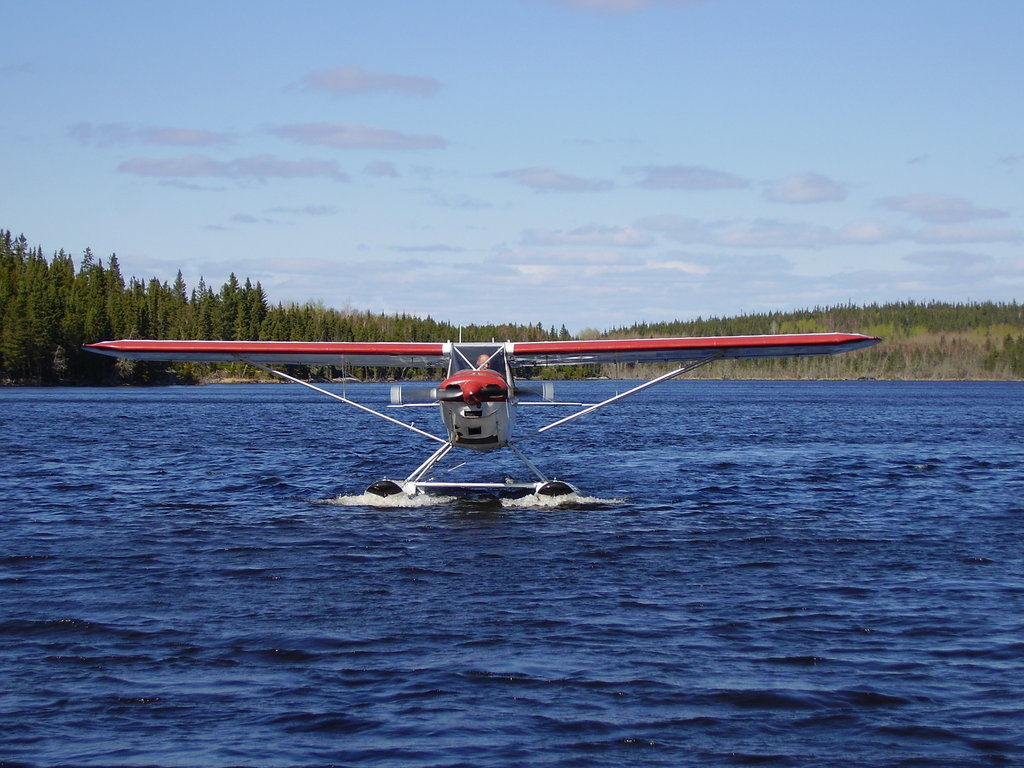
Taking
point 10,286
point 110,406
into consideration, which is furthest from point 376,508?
point 10,286

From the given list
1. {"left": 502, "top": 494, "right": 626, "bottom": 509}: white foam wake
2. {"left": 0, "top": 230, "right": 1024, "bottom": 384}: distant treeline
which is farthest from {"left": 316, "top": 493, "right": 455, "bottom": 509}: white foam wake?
{"left": 0, "top": 230, "right": 1024, "bottom": 384}: distant treeline

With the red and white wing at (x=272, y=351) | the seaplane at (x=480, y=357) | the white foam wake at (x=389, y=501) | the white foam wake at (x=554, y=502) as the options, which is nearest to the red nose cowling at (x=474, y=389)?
the seaplane at (x=480, y=357)

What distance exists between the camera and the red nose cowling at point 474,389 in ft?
45.4

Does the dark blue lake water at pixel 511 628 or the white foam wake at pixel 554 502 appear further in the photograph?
the white foam wake at pixel 554 502

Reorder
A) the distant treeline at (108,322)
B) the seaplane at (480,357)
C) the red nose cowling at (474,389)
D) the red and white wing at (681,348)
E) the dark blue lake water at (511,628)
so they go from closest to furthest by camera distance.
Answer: the dark blue lake water at (511,628)
the red nose cowling at (474,389)
the seaplane at (480,357)
the red and white wing at (681,348)
the distant treeline at (108,322)

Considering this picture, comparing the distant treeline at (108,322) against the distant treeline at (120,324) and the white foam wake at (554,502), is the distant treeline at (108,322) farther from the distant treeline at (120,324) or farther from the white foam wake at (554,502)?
the white foam wake at (554,502)

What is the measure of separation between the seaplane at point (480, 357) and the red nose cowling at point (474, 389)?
7.9 inches

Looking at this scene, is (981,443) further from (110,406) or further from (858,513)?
(110,406)

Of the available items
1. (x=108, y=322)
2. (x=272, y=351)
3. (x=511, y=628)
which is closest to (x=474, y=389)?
(x=272, y=351)

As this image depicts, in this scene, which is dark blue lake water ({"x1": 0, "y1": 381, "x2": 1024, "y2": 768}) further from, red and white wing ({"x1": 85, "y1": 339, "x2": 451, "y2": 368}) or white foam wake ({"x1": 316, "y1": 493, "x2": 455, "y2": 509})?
red and white wing ({"x1": 85, "y1": 339, "x2": 451, "y2": 368})

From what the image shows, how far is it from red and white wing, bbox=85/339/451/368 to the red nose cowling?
2408 millimetres

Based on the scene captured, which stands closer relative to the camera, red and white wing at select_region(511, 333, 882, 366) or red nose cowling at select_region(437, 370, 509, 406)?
red nose cowling at select_region(437, 370, 509, 406)

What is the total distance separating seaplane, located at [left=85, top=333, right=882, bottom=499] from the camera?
1539 centimetres

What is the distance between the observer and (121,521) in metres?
14.6
